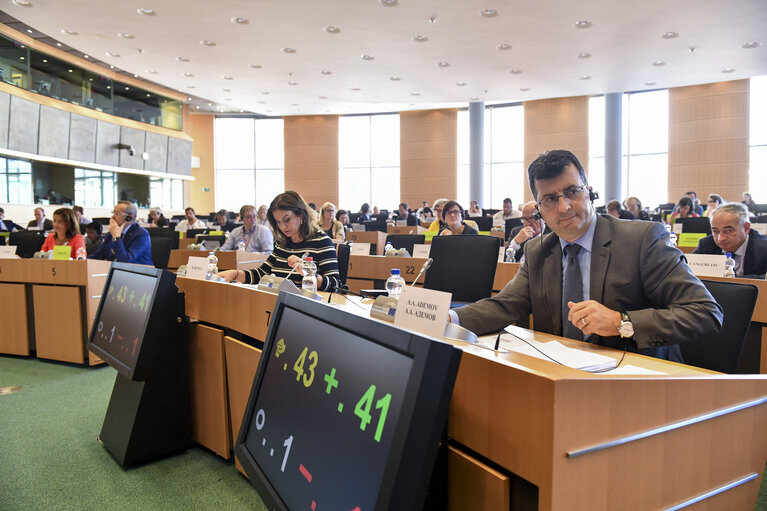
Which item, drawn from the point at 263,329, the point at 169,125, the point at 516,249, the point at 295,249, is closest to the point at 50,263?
the point at 295,249

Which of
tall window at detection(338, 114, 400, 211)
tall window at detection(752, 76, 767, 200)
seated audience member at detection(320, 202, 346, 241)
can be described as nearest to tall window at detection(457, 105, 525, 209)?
tall window at detection(338, 114, 400, 211)

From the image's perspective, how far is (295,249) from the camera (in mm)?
3371

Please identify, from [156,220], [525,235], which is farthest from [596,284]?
[156,220]

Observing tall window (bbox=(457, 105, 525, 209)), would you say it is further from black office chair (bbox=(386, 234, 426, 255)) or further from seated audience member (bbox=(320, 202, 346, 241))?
black office chair (bbox=(386, 234, 426, 255))

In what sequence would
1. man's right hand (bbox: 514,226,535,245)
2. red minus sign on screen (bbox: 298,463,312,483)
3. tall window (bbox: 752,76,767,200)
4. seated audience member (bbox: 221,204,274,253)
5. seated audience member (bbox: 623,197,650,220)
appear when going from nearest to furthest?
red minus sign on screen (bbox: 298,463,312,483)
man's right hand (bbox: 514,226,535,245)
seated audience member (bbox: 221,204,274,253)
seated audience member (bbox: 623,197,650,220)
tall window (bbox: 752,76,767,200)

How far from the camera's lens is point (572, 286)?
1.70 meters

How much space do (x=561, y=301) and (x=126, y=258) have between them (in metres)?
3.84

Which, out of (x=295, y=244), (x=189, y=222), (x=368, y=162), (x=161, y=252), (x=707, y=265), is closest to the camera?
(x=707, y=265)

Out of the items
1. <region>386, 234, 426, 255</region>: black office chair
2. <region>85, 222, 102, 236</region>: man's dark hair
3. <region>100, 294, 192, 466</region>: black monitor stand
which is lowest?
<region>100, 294, 192, 466</region>: black monitor stand

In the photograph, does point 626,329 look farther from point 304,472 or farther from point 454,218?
point 454,218

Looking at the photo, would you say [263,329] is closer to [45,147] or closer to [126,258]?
[126,258]

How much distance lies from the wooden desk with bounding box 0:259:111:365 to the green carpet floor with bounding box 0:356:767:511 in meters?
0.86

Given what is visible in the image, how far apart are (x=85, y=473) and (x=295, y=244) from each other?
1686mm

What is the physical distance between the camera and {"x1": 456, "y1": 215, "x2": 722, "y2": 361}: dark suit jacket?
1439 millimetres
